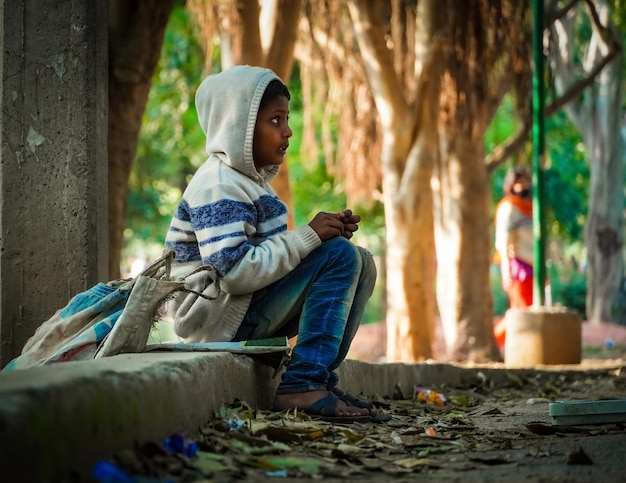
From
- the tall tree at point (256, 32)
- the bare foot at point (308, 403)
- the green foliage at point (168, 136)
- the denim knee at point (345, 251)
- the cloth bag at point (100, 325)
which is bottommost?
the bare foot at point (308, 403)

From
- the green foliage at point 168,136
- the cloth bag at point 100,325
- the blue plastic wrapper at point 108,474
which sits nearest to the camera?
the blue plastic wrapper at point 108,474

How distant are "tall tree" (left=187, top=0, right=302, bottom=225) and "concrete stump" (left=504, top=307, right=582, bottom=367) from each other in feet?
7.07

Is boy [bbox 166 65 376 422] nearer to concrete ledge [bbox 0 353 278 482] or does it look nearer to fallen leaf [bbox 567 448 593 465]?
concrete ledge [bbox 0 353 278 482]

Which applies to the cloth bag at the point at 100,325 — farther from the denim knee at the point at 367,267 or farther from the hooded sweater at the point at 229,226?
the denim knee at the point at 367,267

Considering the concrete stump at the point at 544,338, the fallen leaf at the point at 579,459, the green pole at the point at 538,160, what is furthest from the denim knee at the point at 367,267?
the green pole at the point at 538,160

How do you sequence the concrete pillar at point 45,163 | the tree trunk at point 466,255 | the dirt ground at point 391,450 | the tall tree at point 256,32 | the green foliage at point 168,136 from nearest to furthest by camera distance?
the dirt ground at point 391,450
the concrete pillar at point 45,163
the tall tree at point 256,32
the tree trunk at point 466,255
the green foliage at point 168,136

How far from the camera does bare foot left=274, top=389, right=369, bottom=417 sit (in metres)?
3.88

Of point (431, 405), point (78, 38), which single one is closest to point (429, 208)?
point (431, 405)

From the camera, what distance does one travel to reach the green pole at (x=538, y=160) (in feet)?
30.3

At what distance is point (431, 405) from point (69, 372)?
3.01 meters

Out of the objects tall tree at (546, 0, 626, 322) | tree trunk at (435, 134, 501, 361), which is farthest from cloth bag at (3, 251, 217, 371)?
tall tree at (546, 0, 626, 322)

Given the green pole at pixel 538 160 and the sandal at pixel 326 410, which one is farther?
the green pole at pixel 538 160

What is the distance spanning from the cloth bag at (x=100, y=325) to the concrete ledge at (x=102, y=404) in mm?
150

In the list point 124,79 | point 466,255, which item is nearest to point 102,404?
point 124,79
